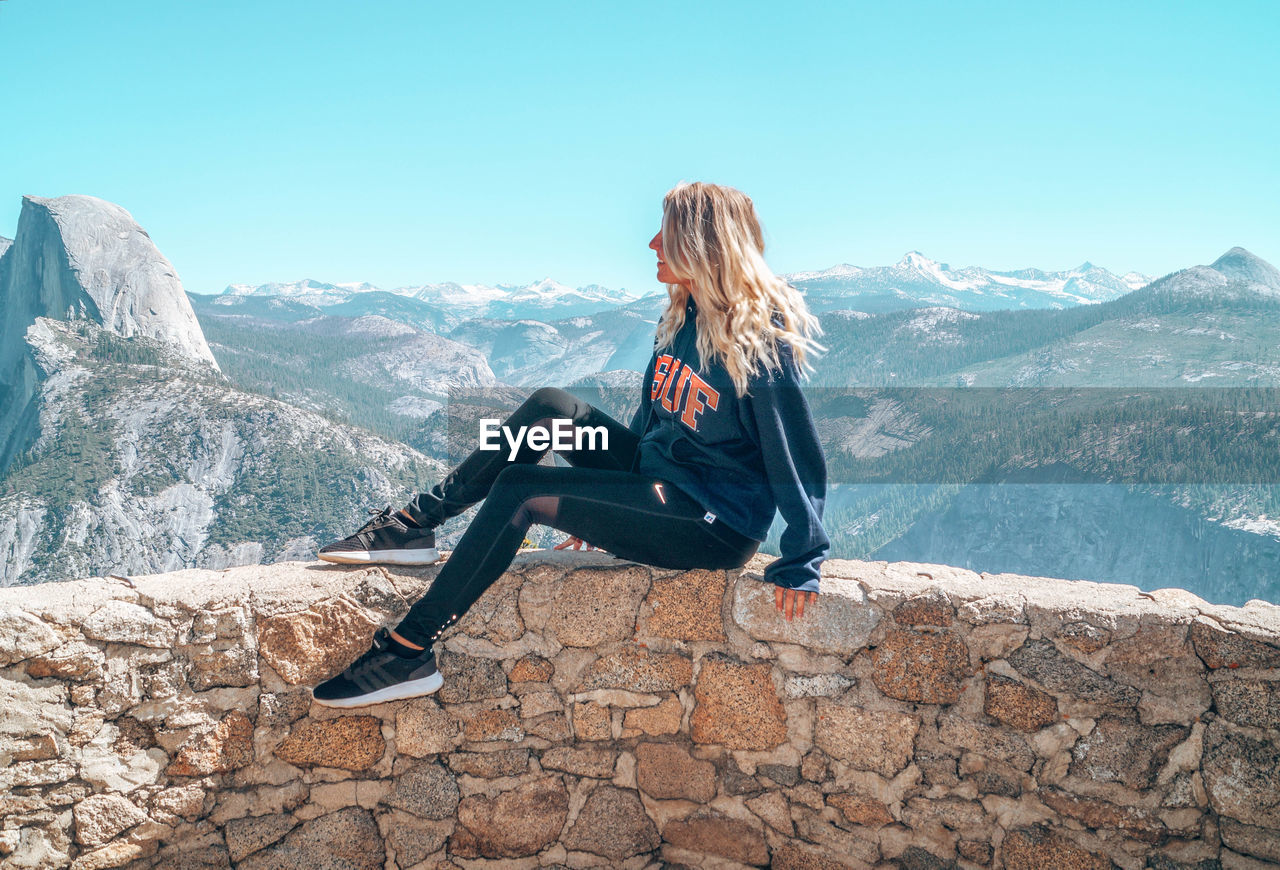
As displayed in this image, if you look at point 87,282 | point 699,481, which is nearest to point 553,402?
point 699,481

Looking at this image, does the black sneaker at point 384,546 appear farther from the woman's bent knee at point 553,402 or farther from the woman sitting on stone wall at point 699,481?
the woman's bent knee at point 553,402

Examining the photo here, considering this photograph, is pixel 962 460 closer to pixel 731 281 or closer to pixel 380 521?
pixel 731 281

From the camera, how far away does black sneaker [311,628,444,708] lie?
2.53m

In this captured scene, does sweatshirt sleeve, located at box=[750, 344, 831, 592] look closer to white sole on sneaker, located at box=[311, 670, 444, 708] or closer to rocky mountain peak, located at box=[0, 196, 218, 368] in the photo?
white sole on sneaker, located at box=[311, 670, 444, 708]

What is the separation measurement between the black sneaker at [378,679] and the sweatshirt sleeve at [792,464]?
1316mm

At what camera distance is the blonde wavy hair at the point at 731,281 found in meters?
2.53

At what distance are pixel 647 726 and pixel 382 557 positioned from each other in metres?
1.20

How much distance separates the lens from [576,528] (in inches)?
104

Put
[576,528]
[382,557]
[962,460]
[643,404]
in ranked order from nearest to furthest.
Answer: [576,528] → [382,557] → [643,404] → [962,460]

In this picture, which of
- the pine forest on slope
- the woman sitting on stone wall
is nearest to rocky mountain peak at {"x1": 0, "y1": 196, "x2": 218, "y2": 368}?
the pine forest on slope

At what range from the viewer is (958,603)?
8.34ft

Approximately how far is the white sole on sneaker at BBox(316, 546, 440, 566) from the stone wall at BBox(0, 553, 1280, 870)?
6 centimetres

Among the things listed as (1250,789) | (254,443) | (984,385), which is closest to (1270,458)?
(984,385)

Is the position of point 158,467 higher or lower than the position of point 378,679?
lower
